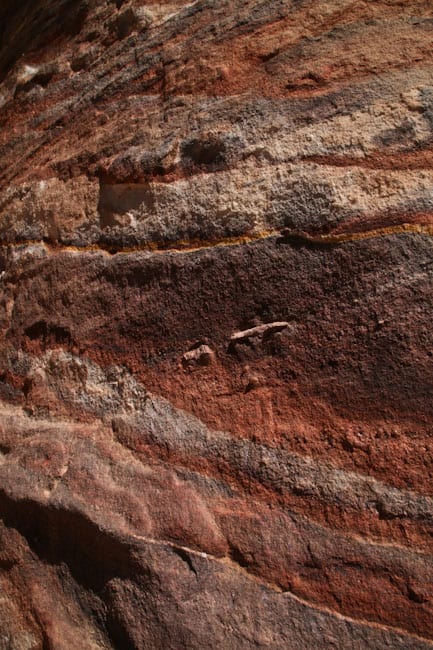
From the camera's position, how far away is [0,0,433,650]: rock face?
957mm

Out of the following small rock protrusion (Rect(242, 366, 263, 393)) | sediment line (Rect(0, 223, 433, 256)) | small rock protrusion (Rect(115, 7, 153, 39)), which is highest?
small rock protrusion (Rect(115, 7, 153, 39))

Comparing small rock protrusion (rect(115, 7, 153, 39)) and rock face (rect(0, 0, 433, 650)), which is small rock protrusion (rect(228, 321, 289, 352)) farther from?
small rock protrusion (rect(115, 7, 153, 39))

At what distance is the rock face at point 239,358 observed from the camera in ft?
3.14

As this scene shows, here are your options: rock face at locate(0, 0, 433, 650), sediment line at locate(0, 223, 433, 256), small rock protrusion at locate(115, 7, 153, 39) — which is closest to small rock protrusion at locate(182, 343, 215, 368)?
rock face at locate(0, 0, 433, 650)

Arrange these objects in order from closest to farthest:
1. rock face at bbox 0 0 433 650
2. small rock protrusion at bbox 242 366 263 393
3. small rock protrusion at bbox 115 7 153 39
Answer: rock face at bbox 0 0 433 650 → small rock protrusion at bbox 242 366 263 393 → small rock protrusion at bbox 115 7 153 39

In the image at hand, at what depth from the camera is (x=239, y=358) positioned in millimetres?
1079

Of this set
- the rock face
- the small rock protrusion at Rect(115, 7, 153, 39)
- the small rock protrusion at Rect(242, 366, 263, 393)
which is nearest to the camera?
the rock face

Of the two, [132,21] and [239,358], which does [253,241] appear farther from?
[132,21]

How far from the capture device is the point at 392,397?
0.96 metres

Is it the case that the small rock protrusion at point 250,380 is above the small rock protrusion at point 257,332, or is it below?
below

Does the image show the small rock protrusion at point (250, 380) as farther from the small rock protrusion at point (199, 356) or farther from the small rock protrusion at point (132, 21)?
the small rock protrusion at point (132, 21)

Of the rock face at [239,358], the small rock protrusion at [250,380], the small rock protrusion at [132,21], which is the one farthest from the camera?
the small rock protrusion at [132,21]

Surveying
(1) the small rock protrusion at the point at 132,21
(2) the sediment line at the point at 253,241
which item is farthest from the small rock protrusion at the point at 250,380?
(1) the small rock protrusion at the point at 132,21

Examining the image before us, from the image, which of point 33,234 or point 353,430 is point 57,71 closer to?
point 33,234
